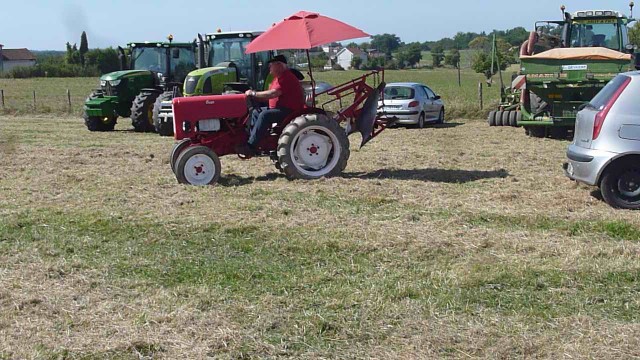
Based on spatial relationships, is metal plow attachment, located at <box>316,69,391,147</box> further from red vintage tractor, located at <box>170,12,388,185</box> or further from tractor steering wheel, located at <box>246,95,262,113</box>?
tractor steering wheel, located at <box>246,95,262,113</box>

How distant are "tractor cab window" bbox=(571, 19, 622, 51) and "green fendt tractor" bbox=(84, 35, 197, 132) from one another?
31.1 feet

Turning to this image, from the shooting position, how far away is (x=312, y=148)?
1136 cm

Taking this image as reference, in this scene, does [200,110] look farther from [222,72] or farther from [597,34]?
[597,34]

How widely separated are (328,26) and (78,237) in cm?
486

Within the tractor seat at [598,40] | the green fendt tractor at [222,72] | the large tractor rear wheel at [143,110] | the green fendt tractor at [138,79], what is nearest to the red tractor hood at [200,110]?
the green fendt tractor at [222,72]

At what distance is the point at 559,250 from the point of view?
23.4 ft

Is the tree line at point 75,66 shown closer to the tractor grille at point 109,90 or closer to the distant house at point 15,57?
the distant house at point 15,57

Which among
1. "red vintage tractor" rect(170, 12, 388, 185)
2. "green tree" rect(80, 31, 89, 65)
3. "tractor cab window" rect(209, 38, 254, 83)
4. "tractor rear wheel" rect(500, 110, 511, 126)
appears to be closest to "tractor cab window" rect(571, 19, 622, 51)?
"tractor rear wheel" rect(500, 110, 511, 126)

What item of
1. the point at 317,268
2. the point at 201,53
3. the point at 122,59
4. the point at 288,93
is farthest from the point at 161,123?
the point at 317,268

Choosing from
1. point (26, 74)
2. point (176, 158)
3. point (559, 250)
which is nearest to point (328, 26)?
point (176, 158)

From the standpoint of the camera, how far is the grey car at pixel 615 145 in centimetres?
882

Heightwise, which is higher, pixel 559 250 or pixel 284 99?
pixel 284 99

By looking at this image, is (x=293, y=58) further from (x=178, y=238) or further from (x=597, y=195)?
(x=178, y=238)

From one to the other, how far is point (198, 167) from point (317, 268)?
4676 millimetres
